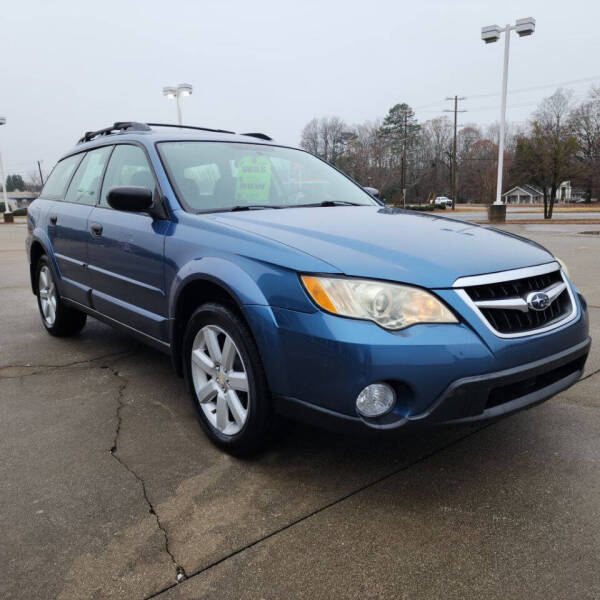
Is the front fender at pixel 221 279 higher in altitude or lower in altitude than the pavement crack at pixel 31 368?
higher

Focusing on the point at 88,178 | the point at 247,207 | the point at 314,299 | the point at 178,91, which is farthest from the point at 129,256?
the point at 178,91

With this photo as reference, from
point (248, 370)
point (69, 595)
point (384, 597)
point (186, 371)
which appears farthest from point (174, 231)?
point (384, 597)

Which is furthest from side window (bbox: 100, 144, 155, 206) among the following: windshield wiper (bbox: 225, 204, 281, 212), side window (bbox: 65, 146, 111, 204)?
windshield wiper (bbox: 225, 204, 281, 212)

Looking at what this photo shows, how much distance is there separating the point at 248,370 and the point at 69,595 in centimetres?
105

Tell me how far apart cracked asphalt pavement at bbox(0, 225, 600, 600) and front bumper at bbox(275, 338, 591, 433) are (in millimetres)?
116

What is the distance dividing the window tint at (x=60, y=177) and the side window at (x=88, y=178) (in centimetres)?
17

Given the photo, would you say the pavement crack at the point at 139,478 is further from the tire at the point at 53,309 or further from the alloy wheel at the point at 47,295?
the alloy wheel at the point at 47,295

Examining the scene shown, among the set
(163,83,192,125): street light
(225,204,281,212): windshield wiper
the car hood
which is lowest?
the car hood

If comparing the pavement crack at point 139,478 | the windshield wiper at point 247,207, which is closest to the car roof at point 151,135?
the windshield wiper at point 247,207

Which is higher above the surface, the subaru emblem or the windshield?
the windshield

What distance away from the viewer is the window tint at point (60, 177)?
4.63 metres

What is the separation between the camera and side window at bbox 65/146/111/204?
13.2 feet

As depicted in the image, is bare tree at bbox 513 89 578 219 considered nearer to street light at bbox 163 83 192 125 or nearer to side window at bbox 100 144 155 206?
street light at bbox 163 83 192 125

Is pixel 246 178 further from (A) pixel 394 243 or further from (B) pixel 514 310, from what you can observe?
(B) pixel 514 310
